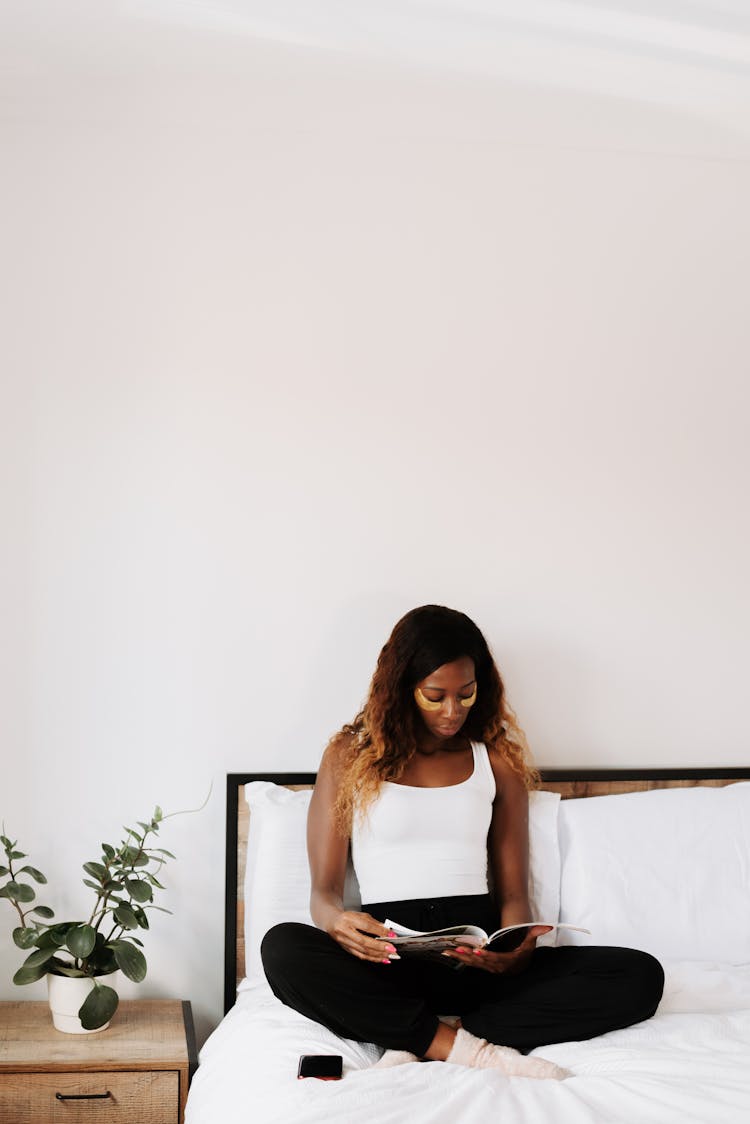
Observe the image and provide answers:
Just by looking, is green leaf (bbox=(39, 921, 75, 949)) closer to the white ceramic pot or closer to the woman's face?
the white ceramic pot

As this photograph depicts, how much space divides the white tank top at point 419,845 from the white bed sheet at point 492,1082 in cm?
33

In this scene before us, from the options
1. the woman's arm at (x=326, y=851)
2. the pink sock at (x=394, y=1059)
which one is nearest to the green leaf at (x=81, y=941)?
the woman's arm at (x=326, y=851)

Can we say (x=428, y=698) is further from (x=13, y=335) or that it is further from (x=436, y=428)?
(x=13, y=335)

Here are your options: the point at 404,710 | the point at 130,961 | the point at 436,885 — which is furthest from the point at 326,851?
the point at 130,961

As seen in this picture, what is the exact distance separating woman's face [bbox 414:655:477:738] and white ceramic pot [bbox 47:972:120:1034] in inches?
35.2

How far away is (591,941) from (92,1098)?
1.07 m

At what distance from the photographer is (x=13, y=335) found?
253 cm

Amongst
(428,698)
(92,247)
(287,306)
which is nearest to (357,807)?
(428,698)

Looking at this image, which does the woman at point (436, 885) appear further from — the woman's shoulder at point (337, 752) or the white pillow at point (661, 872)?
the white pillow at point (661, 872)

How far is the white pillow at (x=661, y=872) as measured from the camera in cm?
236

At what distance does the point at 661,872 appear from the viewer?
242 cm

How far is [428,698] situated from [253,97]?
1.44m

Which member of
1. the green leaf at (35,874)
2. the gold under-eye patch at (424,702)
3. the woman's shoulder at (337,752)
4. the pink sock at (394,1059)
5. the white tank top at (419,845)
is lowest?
the pink sock at (394,1059)

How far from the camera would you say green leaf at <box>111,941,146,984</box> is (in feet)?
7.34
